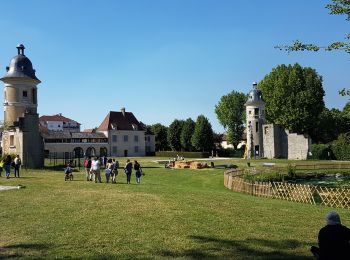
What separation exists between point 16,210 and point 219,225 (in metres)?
7.69

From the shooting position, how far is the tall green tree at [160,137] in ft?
354

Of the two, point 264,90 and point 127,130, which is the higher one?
point 264,90

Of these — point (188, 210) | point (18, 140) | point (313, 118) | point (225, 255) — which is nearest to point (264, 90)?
point (313, 118)

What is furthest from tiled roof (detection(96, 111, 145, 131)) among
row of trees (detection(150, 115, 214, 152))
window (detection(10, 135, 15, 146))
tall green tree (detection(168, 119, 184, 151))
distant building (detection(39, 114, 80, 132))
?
distant building (detection(39, 114, 80, 132))

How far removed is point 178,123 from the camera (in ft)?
337

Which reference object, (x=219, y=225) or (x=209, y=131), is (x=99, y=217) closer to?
(x=219, y=225)

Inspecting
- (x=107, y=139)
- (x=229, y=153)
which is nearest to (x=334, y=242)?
(x=107, y=139)

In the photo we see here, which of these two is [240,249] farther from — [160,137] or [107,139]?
[160,137]

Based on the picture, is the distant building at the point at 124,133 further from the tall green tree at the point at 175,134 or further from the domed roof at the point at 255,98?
the domed roof at the point at 255,98

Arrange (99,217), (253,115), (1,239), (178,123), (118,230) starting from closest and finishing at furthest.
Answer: (1,239)
(118,230)
(99,217)
(253,115)
(178,123)

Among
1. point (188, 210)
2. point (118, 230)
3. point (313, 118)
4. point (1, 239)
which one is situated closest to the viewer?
point (1, 239)

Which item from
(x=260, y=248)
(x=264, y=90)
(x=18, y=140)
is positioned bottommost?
(x=260, y=248)

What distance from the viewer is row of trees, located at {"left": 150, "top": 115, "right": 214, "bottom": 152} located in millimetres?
94000

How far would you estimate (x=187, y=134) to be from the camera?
98.8m
